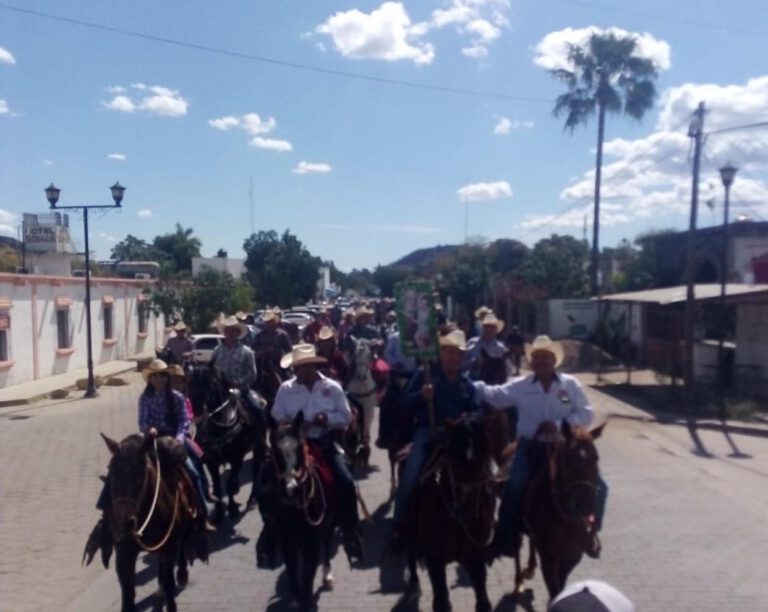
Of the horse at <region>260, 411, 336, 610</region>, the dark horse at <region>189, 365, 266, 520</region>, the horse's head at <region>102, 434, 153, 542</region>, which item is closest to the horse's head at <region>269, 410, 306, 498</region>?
the horse at <region>260, 411, 336, 610</region>

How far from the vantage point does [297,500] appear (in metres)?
7.36

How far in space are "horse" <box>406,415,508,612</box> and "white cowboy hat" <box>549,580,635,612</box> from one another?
4.17 meters

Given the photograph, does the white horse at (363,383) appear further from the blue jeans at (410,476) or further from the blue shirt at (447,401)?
the blue jeans at (410,476)

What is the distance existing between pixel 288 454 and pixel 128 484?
3.88 ft

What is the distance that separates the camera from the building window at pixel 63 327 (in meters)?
33.5

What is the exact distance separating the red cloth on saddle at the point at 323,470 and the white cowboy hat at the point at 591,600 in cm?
498

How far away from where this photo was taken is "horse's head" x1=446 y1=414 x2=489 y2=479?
7.12 meters

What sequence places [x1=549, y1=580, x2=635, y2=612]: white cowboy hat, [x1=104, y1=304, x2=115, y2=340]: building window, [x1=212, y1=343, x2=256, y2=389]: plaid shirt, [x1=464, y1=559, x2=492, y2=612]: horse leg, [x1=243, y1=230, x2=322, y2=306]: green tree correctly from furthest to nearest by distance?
[x1=243, y1=230, x2=322, y2=306]: green tree, [x1=104, y1=304, x2=115, y2=340]: building window, [x1=212, y1=343, x2=256, y2=389]: plaid shirt, [x1=464, y1=559, x2=492, y2=612]: horse leg, [x1=549, y1=580, x2=635, y2=612]: white cowboy hat

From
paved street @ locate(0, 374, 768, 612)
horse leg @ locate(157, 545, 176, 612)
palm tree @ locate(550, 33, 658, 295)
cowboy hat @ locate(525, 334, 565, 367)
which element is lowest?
paved street @ locate(0, 374, 768, 612)

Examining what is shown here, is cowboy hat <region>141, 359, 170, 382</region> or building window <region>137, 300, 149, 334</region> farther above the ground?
cowboy hat <region>141, 359, 170, 382</region>

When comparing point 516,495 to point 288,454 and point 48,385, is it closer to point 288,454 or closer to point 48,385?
point 288,454

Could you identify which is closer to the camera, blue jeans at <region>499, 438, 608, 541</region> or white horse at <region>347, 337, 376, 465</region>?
blue jeans at <region>499, 438, 608, 541</region>

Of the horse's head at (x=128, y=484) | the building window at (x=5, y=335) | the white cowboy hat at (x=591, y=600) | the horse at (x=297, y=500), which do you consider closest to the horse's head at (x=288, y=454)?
the horse at (x=297, y=500)

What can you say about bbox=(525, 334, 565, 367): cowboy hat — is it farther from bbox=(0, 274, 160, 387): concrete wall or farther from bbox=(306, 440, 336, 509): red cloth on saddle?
bbox=(0, 274, 160, 387): concrete wall
